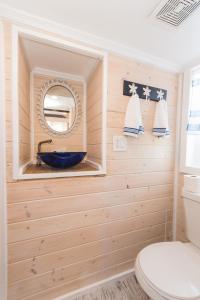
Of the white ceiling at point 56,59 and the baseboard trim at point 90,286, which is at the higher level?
the white ceiling at point 56,59

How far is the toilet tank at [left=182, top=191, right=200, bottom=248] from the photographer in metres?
1.25

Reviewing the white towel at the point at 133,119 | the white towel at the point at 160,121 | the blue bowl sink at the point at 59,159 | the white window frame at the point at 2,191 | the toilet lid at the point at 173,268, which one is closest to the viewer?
the toilet lid at the point at 173,268

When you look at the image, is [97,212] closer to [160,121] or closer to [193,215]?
[193,215]

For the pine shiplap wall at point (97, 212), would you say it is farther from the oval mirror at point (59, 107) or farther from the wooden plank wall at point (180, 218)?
the oval mirror at point (59, 107)

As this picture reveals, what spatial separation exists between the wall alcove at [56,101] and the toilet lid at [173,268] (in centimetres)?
70

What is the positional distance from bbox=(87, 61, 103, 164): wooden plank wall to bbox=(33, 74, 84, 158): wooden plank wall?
111 millimetres

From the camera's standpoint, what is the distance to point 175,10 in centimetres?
94

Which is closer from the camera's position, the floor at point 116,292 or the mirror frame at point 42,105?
the floor at point 116,292

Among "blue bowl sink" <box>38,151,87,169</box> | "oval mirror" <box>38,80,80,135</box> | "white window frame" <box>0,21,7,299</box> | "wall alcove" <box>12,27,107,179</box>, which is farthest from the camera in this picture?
"oval mirror" <box>38,80,80,135</box>

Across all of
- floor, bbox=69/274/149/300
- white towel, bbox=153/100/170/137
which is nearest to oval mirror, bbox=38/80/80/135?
white towel, bbox=153/100/170/137

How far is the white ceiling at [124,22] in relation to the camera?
93cm

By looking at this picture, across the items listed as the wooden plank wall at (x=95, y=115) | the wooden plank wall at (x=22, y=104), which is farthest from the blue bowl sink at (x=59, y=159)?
the wooden plank wall at (x=95, y=115)

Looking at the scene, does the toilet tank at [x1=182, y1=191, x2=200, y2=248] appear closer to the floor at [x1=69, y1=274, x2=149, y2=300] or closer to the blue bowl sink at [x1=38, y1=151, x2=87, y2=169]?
the floor at [x1=69, y1=274, x2=149, y2=300]

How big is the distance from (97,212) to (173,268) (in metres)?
0.63
